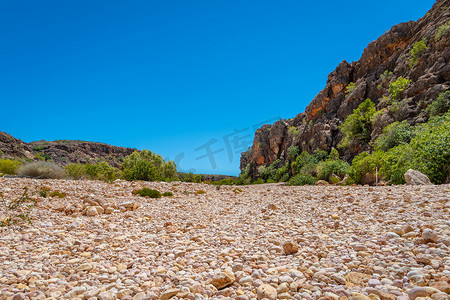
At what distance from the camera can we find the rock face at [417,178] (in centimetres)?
1169

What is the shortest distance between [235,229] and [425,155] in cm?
1277

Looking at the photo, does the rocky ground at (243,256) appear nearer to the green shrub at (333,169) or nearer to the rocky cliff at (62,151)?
the green shrub at (333,169)

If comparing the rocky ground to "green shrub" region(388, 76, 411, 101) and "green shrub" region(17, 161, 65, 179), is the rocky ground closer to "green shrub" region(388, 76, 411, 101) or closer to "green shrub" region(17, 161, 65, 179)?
"green shrub" region(17, 161, 65, 179)

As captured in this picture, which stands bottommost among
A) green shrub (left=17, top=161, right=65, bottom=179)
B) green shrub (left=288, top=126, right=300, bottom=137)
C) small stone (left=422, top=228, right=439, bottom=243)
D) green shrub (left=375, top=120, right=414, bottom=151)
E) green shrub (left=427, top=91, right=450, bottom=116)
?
small stone (left=422, top=228, right=439, bottom=243)

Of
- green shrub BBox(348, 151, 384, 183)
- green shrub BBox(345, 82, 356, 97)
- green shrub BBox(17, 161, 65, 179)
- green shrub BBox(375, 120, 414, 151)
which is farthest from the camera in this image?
green shrub BBox(345, 82, 356, 97)

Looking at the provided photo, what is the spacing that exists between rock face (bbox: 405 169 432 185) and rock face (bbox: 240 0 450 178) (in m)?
13.3

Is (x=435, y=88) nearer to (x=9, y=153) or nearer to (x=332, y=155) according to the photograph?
(x=332, y=155)

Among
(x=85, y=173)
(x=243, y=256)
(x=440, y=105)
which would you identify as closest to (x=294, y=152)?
(x=440, y=105)

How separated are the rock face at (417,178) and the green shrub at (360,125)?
72.2 ft

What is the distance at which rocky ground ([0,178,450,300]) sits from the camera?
3.02 meters

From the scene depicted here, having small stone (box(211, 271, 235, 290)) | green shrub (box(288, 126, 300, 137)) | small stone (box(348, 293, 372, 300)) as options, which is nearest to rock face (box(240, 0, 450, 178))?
green shrub (box(288, 126, 300, 137))

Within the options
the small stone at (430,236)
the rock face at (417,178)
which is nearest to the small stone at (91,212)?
the small stone at (430,236)

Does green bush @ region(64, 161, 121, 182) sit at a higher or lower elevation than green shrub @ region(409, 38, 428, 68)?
lower

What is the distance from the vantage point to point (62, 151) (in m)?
87.1
